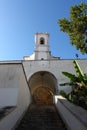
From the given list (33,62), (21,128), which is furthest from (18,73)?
(33,62)

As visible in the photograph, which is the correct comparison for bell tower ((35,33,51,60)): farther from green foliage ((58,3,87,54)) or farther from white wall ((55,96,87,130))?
white wall ((55,96,87,130))

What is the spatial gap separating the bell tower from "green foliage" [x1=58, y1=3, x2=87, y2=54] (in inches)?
626

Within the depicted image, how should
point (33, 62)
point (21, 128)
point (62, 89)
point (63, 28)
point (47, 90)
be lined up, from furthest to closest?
point (47, 90)
point (33, 62)
point (62, 89)
point (63, 28)
point (21, 128)

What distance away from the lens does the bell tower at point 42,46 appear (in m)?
30.8

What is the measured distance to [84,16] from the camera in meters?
13.4

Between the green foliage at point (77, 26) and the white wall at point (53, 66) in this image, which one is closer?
the green foliage at point (77, 26)

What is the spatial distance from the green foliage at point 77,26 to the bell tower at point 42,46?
15.9 m

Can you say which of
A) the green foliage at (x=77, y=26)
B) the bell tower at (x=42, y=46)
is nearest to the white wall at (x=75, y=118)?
the green foliage at (x=77, y=26)

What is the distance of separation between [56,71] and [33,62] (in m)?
3.02

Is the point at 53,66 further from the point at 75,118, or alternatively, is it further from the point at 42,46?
the point at 75,118

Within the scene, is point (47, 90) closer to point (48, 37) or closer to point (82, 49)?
point (48, 37)

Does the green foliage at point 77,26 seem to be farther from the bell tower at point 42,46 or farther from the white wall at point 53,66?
the bell tower at point 42,46

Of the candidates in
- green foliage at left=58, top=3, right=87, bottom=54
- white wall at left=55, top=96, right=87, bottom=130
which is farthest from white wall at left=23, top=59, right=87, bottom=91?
white wall at left=55, top=96, right=87, bottom=130

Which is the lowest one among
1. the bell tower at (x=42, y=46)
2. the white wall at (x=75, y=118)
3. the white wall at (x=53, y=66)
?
the white wall at (x=75, y=118)
